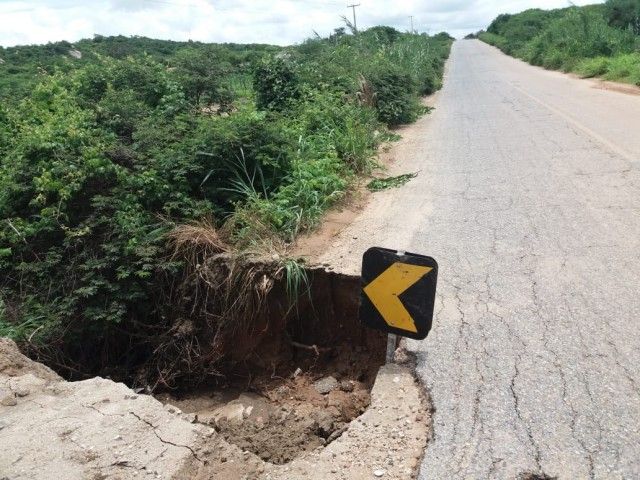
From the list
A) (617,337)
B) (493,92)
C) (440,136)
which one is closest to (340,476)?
(617,337)

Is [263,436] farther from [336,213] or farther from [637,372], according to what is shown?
[336,213]

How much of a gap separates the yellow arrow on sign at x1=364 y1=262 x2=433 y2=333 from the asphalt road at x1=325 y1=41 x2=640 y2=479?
347mm

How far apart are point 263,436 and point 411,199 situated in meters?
4.21

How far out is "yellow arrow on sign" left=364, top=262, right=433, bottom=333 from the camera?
3.40m

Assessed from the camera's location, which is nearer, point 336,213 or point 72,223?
point 72,223

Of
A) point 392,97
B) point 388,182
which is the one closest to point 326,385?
point 388,182

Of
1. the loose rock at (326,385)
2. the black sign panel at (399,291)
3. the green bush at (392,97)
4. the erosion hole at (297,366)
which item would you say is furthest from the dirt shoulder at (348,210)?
the black sign panel at (399,291)

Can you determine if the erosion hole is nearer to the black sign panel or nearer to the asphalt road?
the asphalt road

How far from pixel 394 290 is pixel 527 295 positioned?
4.85ft

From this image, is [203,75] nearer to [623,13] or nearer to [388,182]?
[388,182]

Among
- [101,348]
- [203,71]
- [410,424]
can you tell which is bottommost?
[101,348]

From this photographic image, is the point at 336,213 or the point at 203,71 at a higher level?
the point at 203,71

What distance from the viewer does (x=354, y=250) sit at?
215 inches

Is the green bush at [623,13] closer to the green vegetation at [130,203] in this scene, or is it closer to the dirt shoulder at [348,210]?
the dirt shoulder at [348,210]
